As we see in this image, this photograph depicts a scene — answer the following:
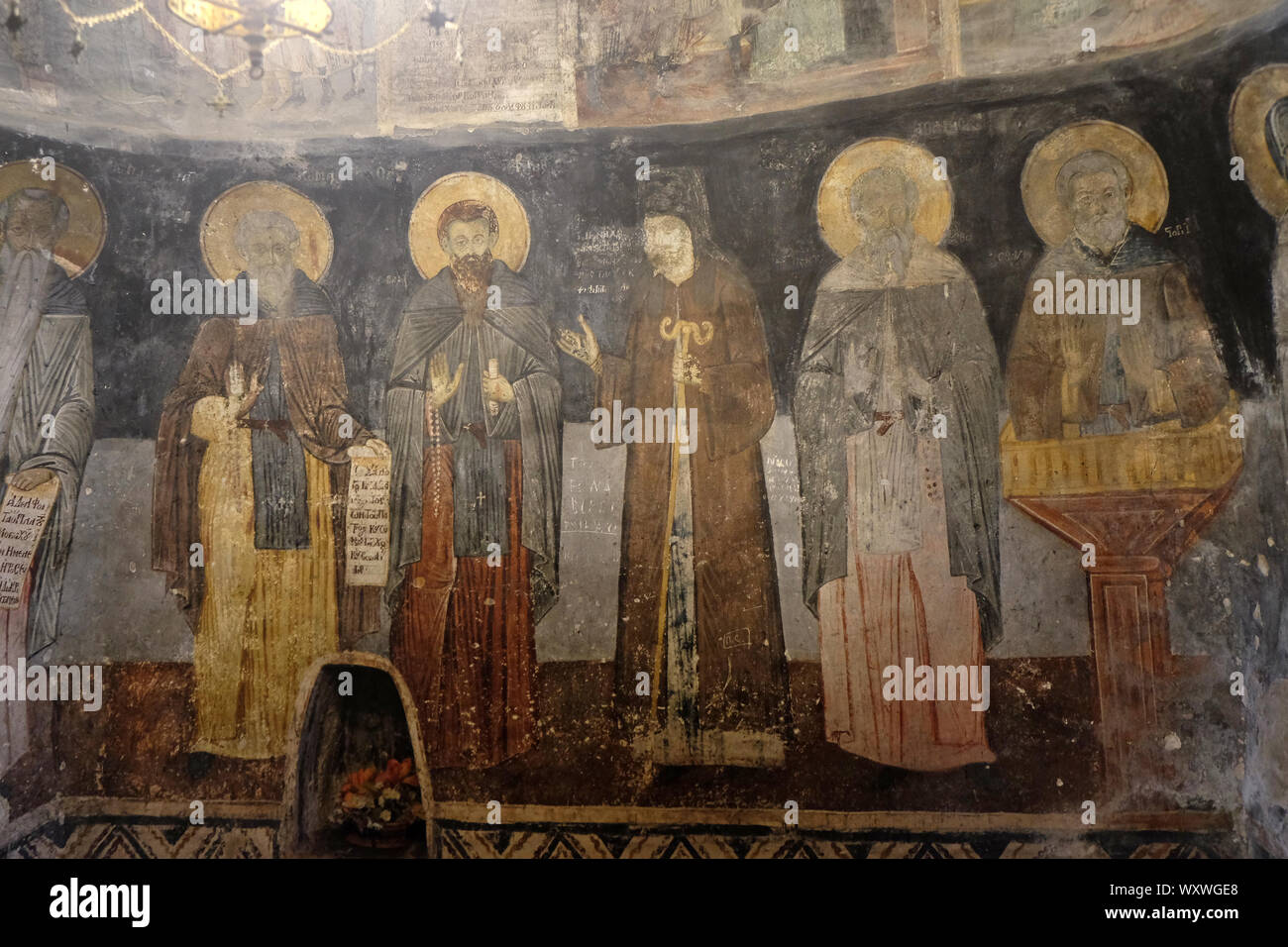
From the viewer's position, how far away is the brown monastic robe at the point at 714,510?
5785 millimetres

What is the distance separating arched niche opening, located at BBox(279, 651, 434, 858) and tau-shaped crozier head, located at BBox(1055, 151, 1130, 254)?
5078 mm

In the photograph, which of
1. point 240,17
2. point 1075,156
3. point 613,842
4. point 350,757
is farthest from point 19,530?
point 1075,156

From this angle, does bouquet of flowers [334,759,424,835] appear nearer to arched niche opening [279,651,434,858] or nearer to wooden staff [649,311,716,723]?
arched niche opening [279,651,434,858]

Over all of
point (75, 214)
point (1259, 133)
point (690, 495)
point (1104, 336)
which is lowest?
point (690, 495)

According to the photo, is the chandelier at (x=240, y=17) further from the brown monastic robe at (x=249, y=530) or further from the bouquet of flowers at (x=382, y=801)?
the bouquet of flowers at (x=382, y=801)

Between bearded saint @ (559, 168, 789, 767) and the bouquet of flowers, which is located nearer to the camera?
bearded saint @ (559, 168, 789, 767)

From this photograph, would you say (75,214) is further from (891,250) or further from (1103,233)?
(1103,233)

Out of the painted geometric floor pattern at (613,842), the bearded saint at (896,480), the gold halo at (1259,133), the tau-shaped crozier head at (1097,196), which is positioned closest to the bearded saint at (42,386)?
the painted geometric floor pattern at (613,842)

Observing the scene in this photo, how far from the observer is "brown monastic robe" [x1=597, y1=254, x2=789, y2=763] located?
5785 millimetres

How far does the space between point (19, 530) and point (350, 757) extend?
8.45 feet

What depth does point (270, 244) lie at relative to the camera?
619 centimetres

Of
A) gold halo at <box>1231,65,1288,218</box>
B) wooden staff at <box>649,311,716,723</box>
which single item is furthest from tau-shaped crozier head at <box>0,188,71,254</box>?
gold halo at <box>1231,65,1288,218</box>

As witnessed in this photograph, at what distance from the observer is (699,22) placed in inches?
237

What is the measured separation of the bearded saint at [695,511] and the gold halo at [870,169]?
651 mm
